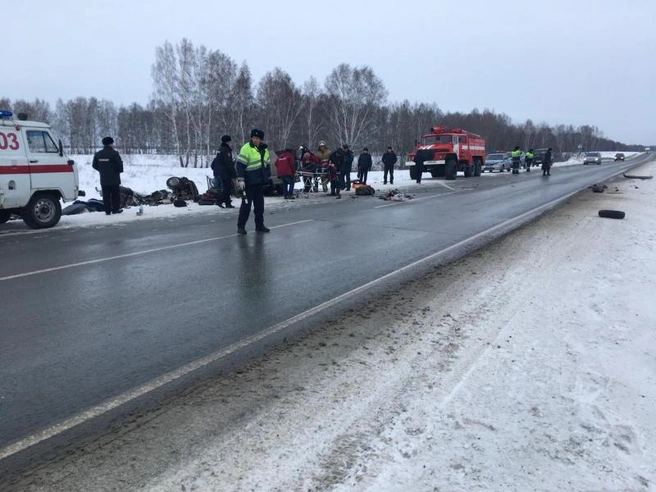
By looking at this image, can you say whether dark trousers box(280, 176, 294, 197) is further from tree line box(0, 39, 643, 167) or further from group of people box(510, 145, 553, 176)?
tree line box(0, 39, 643, 167)

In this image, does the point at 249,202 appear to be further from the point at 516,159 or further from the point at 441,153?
the point at 516,159

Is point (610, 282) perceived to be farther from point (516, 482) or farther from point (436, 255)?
point (516, 482)

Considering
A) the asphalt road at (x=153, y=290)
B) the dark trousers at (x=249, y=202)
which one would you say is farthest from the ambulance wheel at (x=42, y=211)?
the dark trousers at (x=249, y=202)

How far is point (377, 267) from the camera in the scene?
7.27 meters

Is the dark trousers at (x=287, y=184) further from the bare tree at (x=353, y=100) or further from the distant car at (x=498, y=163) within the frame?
the bare tree at (x=353, y=100)

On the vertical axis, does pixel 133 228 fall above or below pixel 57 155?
below

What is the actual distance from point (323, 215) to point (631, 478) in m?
11.1

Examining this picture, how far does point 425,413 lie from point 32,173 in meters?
10.6

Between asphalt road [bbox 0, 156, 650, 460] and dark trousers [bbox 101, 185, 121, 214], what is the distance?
86.3 inches

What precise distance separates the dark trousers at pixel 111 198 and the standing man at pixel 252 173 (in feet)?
17.1

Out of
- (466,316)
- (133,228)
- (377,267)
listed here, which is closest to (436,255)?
(377,267)

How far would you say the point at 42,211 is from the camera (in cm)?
1104

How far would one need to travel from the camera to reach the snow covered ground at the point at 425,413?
2557 mm

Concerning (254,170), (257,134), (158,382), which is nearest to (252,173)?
(254,170)
